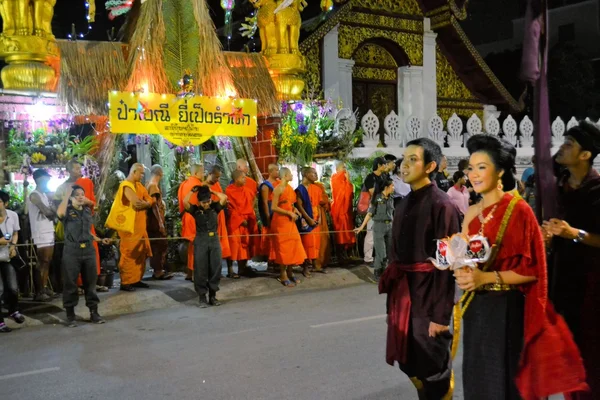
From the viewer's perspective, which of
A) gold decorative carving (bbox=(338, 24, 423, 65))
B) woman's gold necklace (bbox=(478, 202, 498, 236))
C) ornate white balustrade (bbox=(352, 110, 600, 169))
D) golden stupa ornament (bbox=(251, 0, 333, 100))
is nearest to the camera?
woman's gold necklace (bbox=(478, 202, 498, 236))

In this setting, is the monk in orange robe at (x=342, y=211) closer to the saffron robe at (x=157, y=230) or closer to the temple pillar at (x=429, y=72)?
the saffron robe at (x=157, y=230)

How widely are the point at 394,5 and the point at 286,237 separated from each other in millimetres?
9146

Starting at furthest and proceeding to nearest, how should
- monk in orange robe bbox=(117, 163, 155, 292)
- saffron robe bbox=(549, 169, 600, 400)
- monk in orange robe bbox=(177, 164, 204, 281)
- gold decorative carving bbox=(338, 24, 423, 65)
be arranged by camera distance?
gold decorative carving bbox=(338, 24, 423, 65), monk in orange robe bbox=(177, 164, 204, 281), monk in orange robe bbox=(117, 163, 155, 292), saffron robe bbox=(549, 169, 600, 400)

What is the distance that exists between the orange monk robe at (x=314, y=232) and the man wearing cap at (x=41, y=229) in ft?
13.1

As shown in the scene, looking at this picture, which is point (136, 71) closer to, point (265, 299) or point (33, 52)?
point (33, 52)

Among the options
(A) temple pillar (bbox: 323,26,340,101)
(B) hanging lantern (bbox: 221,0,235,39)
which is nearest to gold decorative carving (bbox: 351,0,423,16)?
(A) temple pillar (bbox: 323,26,340,101)

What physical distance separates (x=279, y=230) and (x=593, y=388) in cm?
704

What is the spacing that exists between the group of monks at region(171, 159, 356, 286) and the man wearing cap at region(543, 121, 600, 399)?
6.32 m

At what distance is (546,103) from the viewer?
372cm

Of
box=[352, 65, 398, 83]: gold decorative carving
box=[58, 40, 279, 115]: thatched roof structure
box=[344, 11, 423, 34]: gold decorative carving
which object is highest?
box=[344, 11, 423, 34]: gold decorative carving

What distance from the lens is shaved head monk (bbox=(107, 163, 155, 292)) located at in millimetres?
9977

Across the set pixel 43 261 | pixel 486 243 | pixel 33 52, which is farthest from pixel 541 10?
pixel 33 52

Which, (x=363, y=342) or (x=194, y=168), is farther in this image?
(x=194, y=168)

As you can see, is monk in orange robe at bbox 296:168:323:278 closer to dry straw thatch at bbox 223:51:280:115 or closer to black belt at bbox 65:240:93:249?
dry straw thatch at bbox 223:51:280:115
